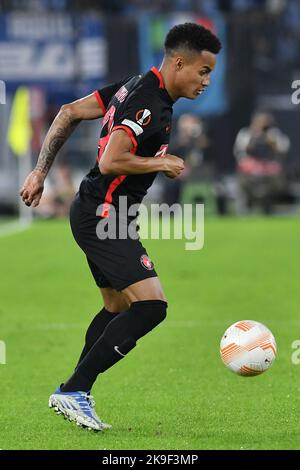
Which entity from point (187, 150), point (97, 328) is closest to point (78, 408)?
point (97, 328)

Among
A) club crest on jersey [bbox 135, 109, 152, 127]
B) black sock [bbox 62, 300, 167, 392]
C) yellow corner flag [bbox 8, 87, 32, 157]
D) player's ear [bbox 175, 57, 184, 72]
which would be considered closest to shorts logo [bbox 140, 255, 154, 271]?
black sock [bbox 62, 300, 167, 392]

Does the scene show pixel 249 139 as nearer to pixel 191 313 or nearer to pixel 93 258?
pixel 191 313

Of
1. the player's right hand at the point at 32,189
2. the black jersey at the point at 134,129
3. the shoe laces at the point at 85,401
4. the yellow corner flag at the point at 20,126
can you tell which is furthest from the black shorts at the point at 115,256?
the yellow corner flag at the point at 20,126

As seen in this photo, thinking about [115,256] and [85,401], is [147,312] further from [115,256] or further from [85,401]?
[85,401]

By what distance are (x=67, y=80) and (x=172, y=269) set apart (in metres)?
12.6

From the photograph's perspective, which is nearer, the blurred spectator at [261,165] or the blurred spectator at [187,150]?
the blurred spectator at [261,165]

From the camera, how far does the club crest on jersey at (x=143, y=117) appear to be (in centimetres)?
698

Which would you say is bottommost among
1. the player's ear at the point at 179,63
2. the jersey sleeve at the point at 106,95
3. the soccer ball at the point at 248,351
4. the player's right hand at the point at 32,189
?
the soccer ball at the point at 248,351

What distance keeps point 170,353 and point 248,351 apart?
10.3ft

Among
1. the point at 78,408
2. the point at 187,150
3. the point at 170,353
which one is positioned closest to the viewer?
the point at 78,408

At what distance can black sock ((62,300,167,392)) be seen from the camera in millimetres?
7102

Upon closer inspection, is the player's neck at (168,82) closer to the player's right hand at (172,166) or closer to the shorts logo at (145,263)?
the player's right hand at (172,166)

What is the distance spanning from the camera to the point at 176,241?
22.0 metres

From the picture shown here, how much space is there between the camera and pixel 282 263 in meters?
18.0
